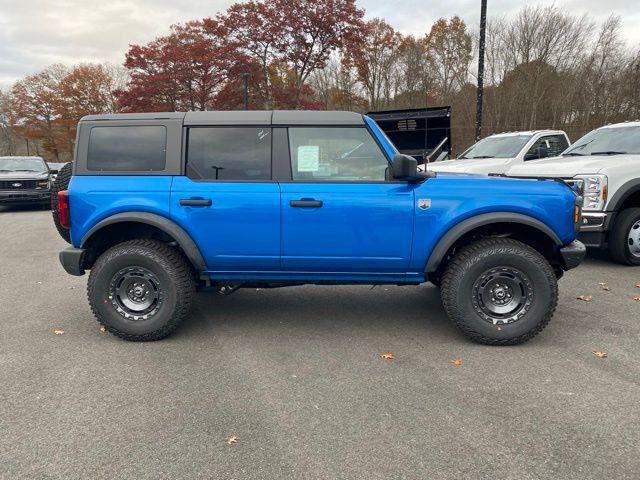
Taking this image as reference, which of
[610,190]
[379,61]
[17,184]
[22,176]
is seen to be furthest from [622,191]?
[379,61]

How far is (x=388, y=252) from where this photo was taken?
12.5ft

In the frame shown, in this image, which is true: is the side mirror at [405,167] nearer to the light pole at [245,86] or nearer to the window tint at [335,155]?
the window tint at [335,155]

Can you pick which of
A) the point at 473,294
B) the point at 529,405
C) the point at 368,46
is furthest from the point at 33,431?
the point at 368,46

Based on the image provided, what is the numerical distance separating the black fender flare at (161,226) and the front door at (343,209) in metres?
0.79

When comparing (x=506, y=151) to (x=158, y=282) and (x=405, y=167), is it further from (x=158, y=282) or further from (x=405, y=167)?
(x=158, y=282)

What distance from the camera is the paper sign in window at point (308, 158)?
3.87 metres

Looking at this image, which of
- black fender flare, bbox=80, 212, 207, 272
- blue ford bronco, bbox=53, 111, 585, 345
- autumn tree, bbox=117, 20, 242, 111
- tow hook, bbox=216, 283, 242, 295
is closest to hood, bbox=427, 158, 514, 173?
blue ford bronco, bbox=53, 111, 585, 345

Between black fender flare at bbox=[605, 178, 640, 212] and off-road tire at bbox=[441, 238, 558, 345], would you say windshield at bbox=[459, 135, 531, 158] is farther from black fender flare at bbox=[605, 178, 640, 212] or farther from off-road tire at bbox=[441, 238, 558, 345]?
off-road tire at bbox=[441, 238, 558, 345]

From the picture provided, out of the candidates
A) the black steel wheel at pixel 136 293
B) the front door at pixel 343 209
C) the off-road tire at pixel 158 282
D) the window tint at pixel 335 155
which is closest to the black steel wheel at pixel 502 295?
the front door at pixel 343 209

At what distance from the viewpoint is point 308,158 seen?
3889 mm

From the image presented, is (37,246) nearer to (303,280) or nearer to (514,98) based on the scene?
(303,280)

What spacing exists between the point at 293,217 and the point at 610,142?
604cm

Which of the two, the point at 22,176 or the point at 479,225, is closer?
the point at 479,225

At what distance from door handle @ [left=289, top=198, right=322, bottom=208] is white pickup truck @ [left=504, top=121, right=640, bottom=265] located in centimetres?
436
